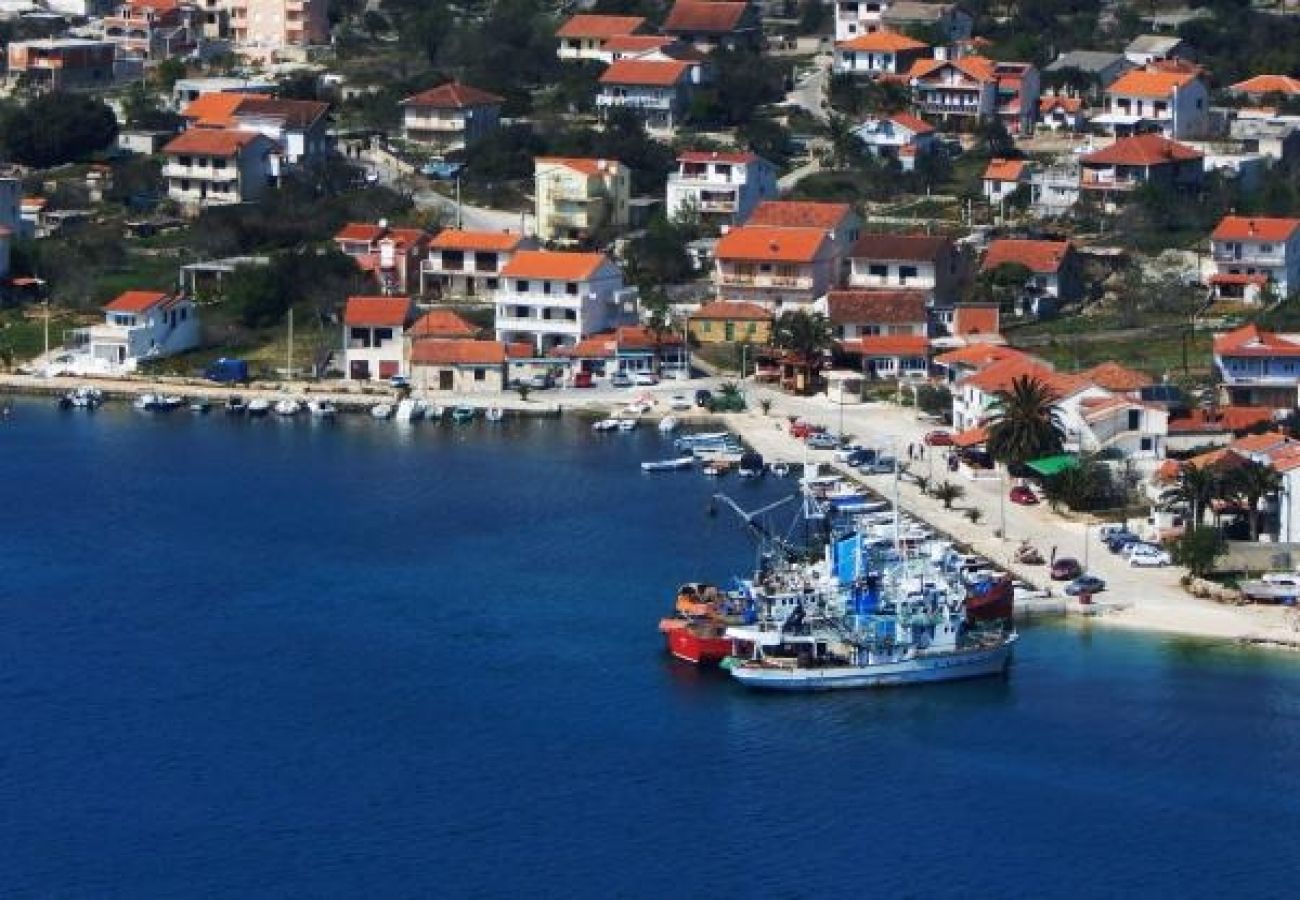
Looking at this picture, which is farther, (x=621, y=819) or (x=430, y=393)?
(x=430, y=393)

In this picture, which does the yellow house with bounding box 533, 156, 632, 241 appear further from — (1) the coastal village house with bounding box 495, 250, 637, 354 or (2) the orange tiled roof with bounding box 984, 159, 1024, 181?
(2) the orange tiled roof with bounding box 984, 159, 1024, 181

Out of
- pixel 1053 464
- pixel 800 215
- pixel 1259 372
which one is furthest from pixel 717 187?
pixel 1053 464

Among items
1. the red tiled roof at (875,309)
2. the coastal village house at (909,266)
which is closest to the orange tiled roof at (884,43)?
the coastal village house at (909,266)

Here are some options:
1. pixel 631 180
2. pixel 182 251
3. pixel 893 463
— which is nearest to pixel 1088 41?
pixel 631 180

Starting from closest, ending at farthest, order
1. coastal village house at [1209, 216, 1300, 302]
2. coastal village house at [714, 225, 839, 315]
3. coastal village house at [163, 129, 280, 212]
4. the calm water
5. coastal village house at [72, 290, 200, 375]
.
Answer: the calm water → coastal village house at [72, 290, 200, 375] → coastal village house at [1209, 216, 1300, 302] → coastal village house at [714, 225, 839, 315] → coastal village house at [163, 129, 280, 212]

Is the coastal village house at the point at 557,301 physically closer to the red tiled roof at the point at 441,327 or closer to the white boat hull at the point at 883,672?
the red tiled roof at the point at 441,327

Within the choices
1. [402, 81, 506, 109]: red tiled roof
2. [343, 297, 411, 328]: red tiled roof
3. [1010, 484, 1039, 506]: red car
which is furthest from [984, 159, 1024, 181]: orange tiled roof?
[1010, 484, 1039, 506]: red car

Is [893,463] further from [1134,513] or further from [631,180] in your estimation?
[631,180]
